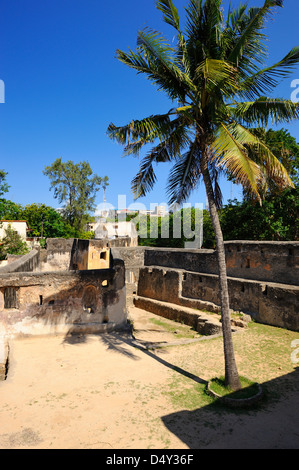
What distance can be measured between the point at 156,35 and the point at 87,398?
23.6 ft

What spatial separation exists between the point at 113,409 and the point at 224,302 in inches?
116

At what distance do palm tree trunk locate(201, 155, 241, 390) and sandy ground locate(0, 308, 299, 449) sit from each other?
0.79m

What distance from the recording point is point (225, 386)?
623cm

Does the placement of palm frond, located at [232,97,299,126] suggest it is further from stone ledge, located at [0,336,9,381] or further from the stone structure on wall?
stone ledge, located at [0,336,9,381]

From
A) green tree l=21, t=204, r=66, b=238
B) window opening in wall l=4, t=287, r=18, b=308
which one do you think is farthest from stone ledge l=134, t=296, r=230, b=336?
green tree l=21, t=204, r=66, b=238

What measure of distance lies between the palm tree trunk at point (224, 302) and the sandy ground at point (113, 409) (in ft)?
2.58

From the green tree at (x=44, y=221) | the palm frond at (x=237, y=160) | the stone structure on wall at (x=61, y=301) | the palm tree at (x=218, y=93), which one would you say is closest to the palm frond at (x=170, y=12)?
the palm tree at (x=218, y=93)

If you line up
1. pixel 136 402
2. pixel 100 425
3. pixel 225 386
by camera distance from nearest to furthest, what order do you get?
→ pixel 100 425 → pixel 136 402 → pixel 225 386

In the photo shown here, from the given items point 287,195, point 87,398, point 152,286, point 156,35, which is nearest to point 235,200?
point 287,195

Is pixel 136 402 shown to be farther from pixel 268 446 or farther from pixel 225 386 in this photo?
pixel 268 446

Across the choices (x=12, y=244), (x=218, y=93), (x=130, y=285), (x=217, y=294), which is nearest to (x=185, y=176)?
(x=218, y=93)

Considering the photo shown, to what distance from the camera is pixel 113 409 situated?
555cm

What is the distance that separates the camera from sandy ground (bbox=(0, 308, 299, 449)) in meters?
4.65

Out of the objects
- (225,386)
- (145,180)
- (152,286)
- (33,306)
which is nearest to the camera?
(225,386)
